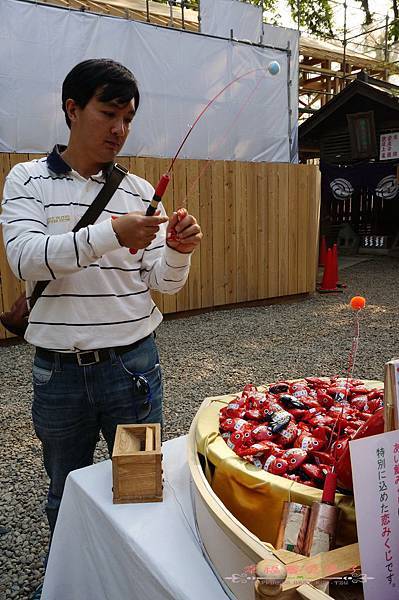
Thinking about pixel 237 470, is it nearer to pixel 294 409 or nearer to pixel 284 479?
pixel 284 479

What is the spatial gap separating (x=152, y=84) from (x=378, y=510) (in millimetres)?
7308

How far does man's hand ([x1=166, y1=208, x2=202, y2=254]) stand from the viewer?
1549 mm

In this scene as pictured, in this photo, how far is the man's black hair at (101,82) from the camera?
61.2 inches

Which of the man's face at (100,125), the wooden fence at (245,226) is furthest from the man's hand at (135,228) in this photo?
the wooden fence at (245,226)

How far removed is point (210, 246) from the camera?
7.33 metres

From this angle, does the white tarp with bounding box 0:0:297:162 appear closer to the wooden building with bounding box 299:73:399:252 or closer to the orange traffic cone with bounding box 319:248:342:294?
the orange traffic cone with bounding box 319:248:342:294

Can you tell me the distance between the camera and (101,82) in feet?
5.11

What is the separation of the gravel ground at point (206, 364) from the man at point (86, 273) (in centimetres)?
117

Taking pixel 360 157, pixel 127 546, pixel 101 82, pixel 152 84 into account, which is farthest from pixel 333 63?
pixel 127 546

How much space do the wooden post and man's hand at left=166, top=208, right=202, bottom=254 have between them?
97 centimetres

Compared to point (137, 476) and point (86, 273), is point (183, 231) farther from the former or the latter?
point (137, 476)

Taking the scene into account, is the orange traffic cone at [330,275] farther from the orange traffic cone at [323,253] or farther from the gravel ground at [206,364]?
the orange traffic cone at [323,253]

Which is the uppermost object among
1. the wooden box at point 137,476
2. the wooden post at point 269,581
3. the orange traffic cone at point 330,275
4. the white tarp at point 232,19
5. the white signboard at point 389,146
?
the white tarp at point 232,19

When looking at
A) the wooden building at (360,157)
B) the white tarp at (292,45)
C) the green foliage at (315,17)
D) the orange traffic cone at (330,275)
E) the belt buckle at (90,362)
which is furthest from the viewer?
the green foliage at (315,17)
